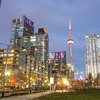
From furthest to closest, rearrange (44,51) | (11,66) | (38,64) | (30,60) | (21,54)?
1. (44,51)
2. (38,64)
3. (30,60)
4. (21,54)
5. (11,66)

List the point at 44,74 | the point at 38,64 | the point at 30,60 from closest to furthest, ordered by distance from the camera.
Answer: the point at 30,60 → the point at 38,64 → the point at 44,74

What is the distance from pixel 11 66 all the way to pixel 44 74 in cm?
6308

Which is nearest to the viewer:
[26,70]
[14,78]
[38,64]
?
[14,78]

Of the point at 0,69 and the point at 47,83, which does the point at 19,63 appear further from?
the point at 47,83

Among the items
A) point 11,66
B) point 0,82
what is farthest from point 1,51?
point 0,82

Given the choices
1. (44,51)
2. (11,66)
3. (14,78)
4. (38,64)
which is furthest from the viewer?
(44,51)

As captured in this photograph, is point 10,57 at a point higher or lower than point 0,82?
higher

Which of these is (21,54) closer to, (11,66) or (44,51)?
(11,66)

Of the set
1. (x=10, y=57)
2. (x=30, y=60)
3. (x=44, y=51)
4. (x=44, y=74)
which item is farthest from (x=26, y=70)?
(x=44, y=51)

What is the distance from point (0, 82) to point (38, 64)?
56.3m

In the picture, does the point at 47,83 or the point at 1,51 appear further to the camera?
the point at 47,83

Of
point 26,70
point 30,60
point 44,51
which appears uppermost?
point 44,51

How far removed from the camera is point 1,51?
124 m

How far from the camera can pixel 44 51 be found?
199500mm
